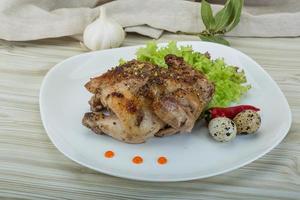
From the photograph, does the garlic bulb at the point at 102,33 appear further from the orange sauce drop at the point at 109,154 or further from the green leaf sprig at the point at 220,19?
the orange sauce drop at the point at 109,154

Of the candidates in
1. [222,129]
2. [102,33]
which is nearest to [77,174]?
[222,129]

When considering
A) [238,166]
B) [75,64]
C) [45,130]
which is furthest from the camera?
[75,64]

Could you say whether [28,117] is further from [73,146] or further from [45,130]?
[73,146]

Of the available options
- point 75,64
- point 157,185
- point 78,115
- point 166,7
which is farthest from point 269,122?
point 166,7

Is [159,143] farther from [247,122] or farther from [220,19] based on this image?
[220,19]

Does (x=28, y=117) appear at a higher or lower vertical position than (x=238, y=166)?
lower
